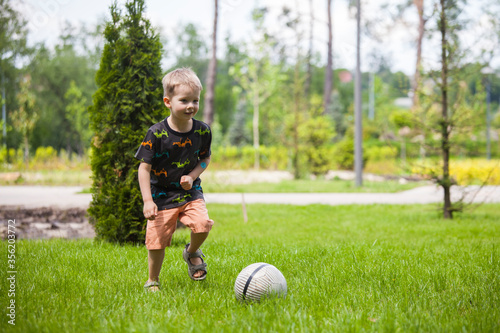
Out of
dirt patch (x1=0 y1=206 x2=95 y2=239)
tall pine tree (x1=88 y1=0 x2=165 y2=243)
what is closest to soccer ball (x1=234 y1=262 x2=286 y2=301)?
tall pine tree (x1=88 y1=0 x2=165 y2=243)

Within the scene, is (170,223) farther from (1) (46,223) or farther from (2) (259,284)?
(1) (46,223)

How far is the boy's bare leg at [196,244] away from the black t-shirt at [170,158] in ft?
0.95

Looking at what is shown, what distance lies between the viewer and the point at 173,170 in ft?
11.4

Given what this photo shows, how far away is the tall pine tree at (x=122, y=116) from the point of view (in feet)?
18.0

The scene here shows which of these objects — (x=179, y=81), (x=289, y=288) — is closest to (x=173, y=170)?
(x=179, y=81)

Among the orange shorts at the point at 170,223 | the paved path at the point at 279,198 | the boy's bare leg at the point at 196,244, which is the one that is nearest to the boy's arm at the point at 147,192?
the orange shorts at the point at 170,223

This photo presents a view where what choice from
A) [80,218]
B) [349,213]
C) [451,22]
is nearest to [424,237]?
[349,213]

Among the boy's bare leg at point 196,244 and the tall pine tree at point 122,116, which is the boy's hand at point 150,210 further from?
the tall pine tree at point 122,116

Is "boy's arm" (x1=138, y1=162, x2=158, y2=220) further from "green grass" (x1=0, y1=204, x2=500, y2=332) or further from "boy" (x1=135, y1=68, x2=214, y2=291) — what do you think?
"green grass" (x1=0, y1=204, x2=500, y2=332)

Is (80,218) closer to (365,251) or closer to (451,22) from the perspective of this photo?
(365,251)

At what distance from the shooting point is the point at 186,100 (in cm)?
329

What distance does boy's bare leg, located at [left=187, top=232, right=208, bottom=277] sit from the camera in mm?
3500

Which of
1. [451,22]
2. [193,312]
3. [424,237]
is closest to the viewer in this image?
[193,312]

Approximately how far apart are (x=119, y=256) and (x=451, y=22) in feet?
24.3
